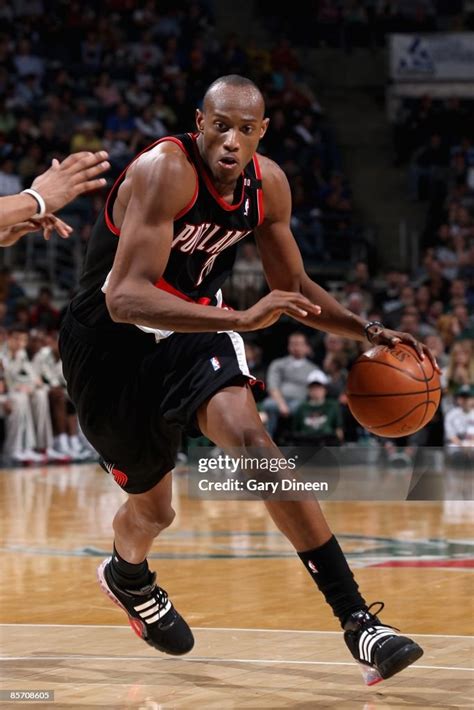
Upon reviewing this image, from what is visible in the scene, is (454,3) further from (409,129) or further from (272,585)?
(272,585)

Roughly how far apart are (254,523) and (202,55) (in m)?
12.2

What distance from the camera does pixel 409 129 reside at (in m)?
20.9

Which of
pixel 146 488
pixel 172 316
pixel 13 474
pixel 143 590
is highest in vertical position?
pixel 172 316

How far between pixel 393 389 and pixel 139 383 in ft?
3.13

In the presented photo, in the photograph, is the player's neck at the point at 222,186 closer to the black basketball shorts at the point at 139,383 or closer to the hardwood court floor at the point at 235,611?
the black basketball shorts at the point at 139,383

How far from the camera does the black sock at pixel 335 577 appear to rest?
4641 mm

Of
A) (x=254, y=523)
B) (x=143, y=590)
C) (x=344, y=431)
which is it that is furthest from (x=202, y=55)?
(x=143, y=590)

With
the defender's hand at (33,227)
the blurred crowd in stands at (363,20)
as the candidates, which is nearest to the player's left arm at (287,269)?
the defender's hand at (33,227)

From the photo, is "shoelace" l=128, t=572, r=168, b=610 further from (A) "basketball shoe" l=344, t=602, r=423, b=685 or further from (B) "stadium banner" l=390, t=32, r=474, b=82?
(B) "stadium banner" l=390, t=32, r=474, b=82

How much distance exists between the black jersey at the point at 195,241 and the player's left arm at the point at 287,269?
0.33 feet

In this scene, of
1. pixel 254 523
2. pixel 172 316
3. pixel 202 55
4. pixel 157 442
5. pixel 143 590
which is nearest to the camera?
pixel 172 316

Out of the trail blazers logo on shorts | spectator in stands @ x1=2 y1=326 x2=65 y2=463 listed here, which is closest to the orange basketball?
the trail blazers logo on shorts

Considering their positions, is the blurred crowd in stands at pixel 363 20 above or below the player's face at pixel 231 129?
below

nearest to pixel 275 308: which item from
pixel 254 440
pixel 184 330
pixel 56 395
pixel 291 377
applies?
pixel 184 330
